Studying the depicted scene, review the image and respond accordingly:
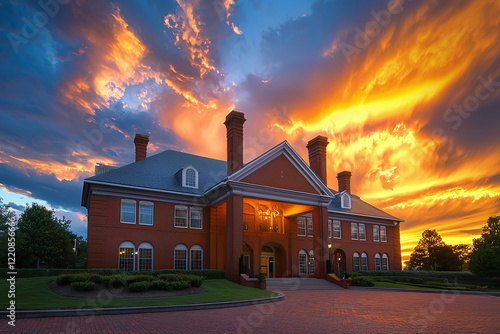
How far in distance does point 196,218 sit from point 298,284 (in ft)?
34.0

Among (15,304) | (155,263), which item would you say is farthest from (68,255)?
(15,304)

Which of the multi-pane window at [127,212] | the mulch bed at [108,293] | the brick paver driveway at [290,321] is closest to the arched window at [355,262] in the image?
the multi-pane window at [127,212]

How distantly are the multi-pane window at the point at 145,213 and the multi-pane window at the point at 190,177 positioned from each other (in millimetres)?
3808

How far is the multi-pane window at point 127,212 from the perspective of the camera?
2825 centimetres

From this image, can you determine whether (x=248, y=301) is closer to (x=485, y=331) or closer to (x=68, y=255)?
(x=485, y=331)

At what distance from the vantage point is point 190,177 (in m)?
32.0

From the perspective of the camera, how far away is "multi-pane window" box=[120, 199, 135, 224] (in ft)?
92.7

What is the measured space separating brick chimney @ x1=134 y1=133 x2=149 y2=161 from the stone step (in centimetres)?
1667

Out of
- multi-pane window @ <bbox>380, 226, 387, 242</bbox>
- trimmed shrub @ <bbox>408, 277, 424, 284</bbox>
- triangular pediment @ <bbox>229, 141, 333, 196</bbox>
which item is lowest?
trimmed shrub @ <bbox>408, 277, 424, 284</bbox>

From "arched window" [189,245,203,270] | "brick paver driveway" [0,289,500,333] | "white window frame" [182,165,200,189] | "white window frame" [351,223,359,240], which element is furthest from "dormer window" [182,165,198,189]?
"white window frame" [351,223,359,240]

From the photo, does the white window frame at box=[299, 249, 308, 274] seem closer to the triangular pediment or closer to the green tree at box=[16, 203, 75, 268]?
the triangular pediment

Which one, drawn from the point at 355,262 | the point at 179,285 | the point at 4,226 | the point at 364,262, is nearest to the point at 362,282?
the point at 179,285

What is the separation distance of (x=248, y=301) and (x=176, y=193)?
49.1 feet

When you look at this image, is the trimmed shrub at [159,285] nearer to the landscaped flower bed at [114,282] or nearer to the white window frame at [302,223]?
the landscaped flower bed at [114,282]
